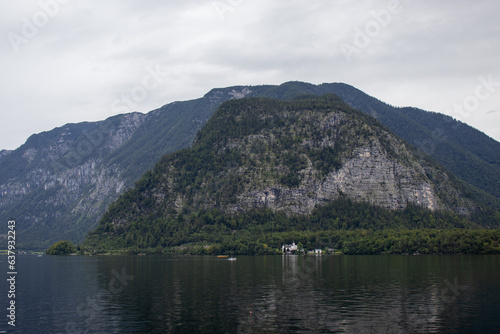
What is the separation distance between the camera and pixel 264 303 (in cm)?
8488

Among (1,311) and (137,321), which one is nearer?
(137,321)

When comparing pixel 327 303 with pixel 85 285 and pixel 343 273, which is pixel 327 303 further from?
pixel 85 285

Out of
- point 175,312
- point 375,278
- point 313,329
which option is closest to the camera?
point 313,329

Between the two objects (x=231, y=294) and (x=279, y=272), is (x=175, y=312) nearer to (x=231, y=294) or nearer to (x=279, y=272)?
(x=231, y=294)

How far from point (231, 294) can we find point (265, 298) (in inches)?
333

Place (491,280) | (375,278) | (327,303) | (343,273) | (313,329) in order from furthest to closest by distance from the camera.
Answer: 1. (343,273)
2. (375,278)
3. (491,280)
4. (327,303)
5. (313,329)

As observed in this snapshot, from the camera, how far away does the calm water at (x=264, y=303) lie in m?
68.1

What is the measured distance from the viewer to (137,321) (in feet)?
235

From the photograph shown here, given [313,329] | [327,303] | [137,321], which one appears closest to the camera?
[313,329]

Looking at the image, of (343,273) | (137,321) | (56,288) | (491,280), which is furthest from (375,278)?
(56,288)

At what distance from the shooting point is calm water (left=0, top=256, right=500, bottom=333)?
68062 mm

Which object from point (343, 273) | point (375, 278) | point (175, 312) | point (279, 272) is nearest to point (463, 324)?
point (175, 312)

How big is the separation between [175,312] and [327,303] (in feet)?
86.2

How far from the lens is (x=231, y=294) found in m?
95.7
